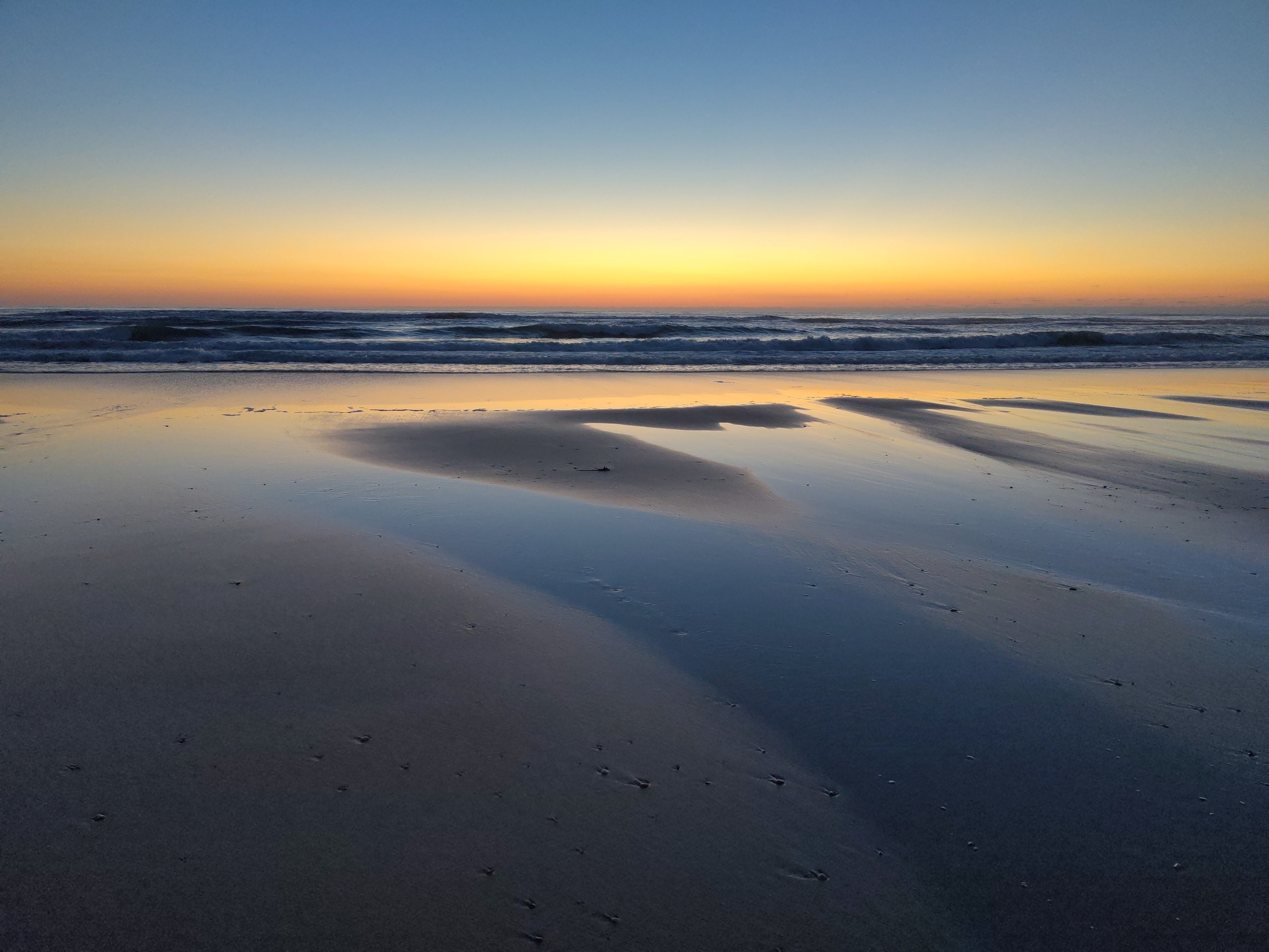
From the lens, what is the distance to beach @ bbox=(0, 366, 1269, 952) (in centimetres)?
201

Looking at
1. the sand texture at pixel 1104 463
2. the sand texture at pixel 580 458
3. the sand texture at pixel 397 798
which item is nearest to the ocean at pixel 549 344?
the sand texture at pixel 580 458

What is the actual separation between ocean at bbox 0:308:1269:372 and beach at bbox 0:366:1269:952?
13095mm

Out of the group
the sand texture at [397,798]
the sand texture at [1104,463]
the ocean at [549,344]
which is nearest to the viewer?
the sand texture at [397,798]

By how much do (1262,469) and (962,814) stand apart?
8148 millimetres

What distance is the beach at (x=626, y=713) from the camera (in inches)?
79.1

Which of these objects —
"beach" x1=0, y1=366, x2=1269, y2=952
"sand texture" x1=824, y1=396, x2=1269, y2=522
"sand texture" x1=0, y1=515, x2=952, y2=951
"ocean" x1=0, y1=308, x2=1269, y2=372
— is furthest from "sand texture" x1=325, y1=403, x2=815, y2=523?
"ocean" x1=0, y1=308, x2=1269, y2=372

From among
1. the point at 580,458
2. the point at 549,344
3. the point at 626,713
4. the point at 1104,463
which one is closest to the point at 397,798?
the point at 626,713

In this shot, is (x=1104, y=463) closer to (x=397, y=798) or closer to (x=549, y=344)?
(x=397, y=798)

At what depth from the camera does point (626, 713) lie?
295 centimetres

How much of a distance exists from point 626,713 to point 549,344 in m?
23.0

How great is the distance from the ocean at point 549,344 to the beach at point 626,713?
13.1 metres

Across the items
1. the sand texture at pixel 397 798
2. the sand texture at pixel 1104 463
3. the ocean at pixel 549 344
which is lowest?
the sand texture at pixel 397 798

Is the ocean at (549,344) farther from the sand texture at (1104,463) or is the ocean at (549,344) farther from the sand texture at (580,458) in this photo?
the sand texture at (1104,463)

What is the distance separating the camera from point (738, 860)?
7.09 feet
